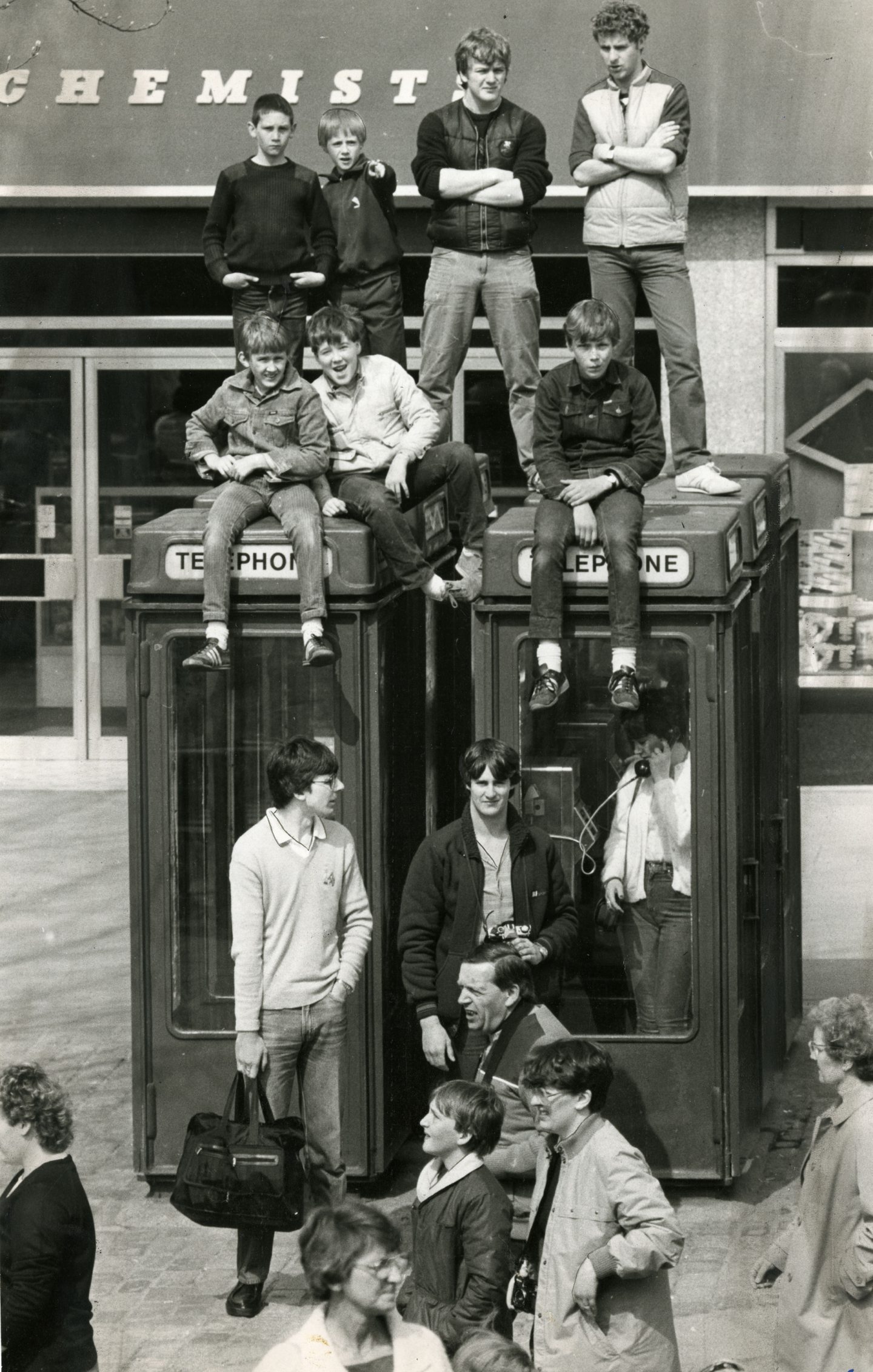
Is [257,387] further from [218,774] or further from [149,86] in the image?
[149,86]

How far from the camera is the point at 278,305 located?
7.82 m

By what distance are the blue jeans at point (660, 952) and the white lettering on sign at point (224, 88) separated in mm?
5617

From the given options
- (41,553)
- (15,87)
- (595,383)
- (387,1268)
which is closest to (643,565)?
(595,383)

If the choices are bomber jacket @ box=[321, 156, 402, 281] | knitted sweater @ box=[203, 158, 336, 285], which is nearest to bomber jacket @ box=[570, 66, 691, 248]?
bomber jacket @ box=[321, 156, 402, 281]

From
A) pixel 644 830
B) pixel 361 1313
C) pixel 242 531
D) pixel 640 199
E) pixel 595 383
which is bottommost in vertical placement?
pixel 361 1313

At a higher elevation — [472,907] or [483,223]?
[483,223]

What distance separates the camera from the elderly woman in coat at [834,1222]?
499 centimetres

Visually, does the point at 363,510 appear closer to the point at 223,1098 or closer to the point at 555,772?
the point at 555,772

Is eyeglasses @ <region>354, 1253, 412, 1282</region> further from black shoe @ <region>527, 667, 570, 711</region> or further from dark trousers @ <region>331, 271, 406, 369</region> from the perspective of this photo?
dark trousers @ <region>331, 271, 406, 369</region>

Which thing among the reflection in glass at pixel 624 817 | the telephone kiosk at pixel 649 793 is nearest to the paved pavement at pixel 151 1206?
the telephone kiosk at pixel 649 793

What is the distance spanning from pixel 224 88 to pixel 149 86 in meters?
0.42

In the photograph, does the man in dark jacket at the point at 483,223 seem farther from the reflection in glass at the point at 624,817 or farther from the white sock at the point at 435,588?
the reflection in glass at the point at 624,817

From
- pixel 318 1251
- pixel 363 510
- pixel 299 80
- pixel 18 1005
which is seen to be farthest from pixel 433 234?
pixel 318 1251

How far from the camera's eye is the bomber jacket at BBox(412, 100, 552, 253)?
775cm
